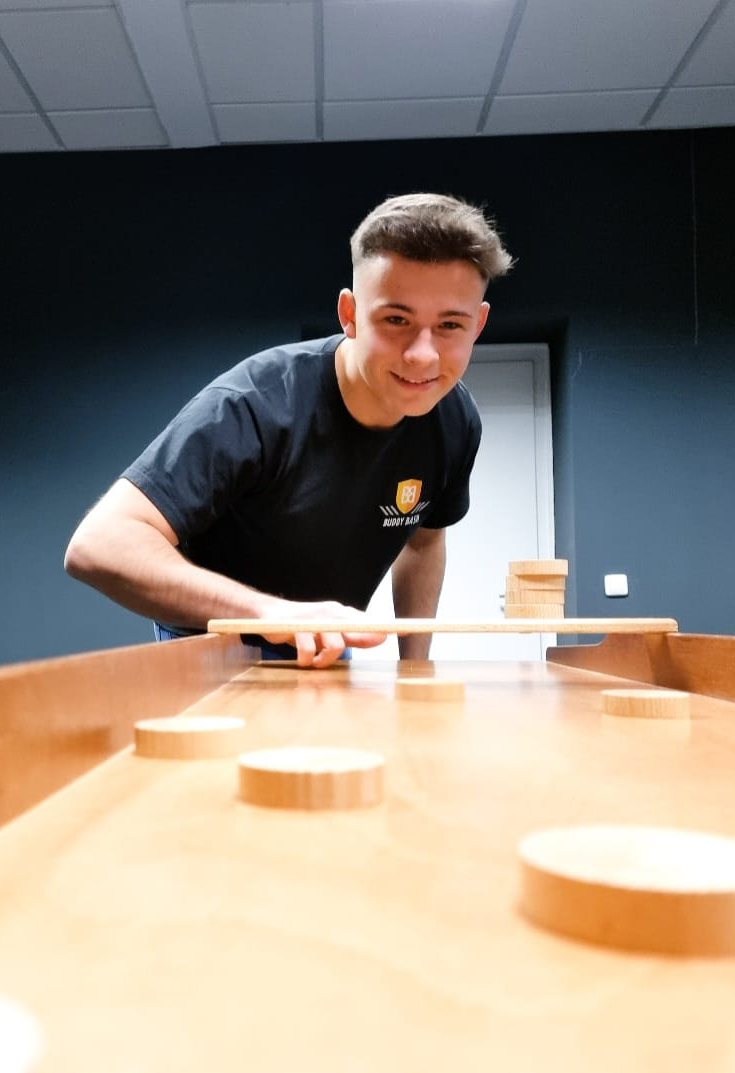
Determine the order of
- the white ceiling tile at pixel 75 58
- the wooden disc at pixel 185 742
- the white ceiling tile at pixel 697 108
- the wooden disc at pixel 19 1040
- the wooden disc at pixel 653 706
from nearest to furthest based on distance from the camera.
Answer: the wooden disc at pixel 19 1040 < the wooden disc at pixel 185 742 < the wooden disc at pixel 653 706 < the white ceiling tile at pixel 75 58 < the white ceiling tile at pixel 697 108

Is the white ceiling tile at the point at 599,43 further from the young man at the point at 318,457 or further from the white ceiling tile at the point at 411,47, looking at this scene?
the young man at the point at 318,457

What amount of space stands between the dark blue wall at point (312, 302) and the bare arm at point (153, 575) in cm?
211

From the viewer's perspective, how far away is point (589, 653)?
64.1 inches

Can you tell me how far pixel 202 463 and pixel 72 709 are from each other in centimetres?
106

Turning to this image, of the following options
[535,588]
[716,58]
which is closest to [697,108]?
[716,58]

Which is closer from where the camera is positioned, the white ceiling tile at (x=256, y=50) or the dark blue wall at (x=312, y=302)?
the white ceiling tile at (x=256, y=50)

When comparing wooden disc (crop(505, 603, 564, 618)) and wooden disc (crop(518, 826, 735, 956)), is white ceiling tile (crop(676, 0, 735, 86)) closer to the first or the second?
wooden disc (crop(505, 603, 564, 618))

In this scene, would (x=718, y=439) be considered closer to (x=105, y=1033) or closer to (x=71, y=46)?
(x=71, y=46)

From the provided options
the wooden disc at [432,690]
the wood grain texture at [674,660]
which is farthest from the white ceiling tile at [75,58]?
the wooden disc at [432,690]

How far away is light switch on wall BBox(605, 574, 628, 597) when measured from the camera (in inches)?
140

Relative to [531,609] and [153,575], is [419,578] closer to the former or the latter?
[531,609]

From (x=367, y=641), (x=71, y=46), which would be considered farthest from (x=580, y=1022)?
(x=71, y=46)

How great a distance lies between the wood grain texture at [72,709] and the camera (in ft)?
1.81

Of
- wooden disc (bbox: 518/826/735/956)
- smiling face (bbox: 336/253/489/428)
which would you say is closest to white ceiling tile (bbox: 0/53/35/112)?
smiling face (bbox: 336/253/489/428)
